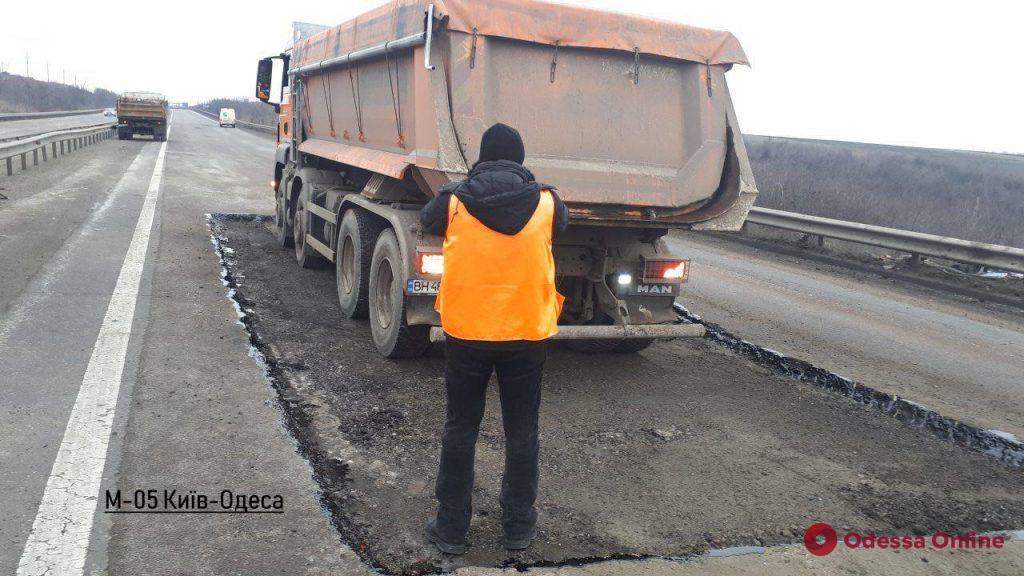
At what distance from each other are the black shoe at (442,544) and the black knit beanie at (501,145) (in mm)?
1666

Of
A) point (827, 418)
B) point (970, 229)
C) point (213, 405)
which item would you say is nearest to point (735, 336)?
point (827, 418)

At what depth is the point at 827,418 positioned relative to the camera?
529cm

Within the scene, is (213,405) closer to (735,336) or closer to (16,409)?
(16,409)

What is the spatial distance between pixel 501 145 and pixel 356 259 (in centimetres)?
367

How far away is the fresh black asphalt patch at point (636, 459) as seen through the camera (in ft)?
11.6

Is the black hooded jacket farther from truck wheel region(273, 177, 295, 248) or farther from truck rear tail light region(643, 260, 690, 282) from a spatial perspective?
truck wheel region(273, 177, 295, 248)

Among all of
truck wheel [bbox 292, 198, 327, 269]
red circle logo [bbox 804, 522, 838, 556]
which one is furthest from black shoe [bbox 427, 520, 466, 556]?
truck wheel [bbox 292, 198, 327, 269]

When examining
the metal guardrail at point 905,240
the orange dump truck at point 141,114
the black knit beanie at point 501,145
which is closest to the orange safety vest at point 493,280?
the black knit beanie at point 501,145

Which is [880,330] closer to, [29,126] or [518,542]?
[518,542]

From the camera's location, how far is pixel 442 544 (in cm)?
327

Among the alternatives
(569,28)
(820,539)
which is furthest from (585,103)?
(820,539)

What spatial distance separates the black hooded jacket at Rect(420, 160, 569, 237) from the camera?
328cm

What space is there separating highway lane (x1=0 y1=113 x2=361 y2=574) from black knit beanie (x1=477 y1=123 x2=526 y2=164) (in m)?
1.83

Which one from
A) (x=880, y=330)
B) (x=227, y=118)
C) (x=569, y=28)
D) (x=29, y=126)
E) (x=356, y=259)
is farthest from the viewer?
(x=227, y=118)
